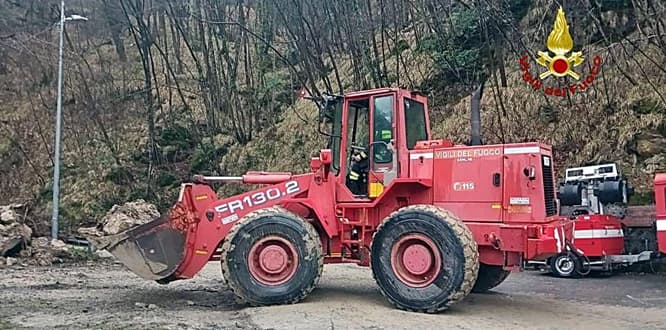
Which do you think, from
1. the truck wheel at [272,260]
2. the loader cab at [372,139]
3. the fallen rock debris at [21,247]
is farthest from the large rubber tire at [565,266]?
the fallen rock debris at [21,247]

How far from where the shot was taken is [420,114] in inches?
430

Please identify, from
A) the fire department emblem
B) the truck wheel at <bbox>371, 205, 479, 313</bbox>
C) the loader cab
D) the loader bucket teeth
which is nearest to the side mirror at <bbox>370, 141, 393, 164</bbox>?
the loader cab

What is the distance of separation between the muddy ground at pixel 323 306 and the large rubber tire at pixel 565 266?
377 mm

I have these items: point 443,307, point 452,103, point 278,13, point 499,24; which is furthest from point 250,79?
point 443,307

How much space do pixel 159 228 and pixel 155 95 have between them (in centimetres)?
2285

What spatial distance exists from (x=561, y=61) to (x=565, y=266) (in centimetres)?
592

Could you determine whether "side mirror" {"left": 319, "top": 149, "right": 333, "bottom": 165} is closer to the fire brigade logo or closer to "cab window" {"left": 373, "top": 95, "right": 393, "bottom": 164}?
"cab window" {"left": 373, "top": 95, "right": 393, "bottom": 164}

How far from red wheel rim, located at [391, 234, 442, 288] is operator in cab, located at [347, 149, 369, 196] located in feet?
4.06

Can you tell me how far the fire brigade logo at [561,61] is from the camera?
677 inches

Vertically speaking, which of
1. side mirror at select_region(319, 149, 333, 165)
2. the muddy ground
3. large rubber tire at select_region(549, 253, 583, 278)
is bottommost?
the muddy ground

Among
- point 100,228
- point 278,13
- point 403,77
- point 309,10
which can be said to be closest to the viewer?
point 100,228

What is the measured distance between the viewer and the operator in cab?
10383mm

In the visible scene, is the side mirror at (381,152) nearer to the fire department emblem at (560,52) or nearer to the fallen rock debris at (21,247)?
the fire department emblem at (560,52)

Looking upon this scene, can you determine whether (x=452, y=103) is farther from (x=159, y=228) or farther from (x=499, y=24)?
(x=159, y=228)
